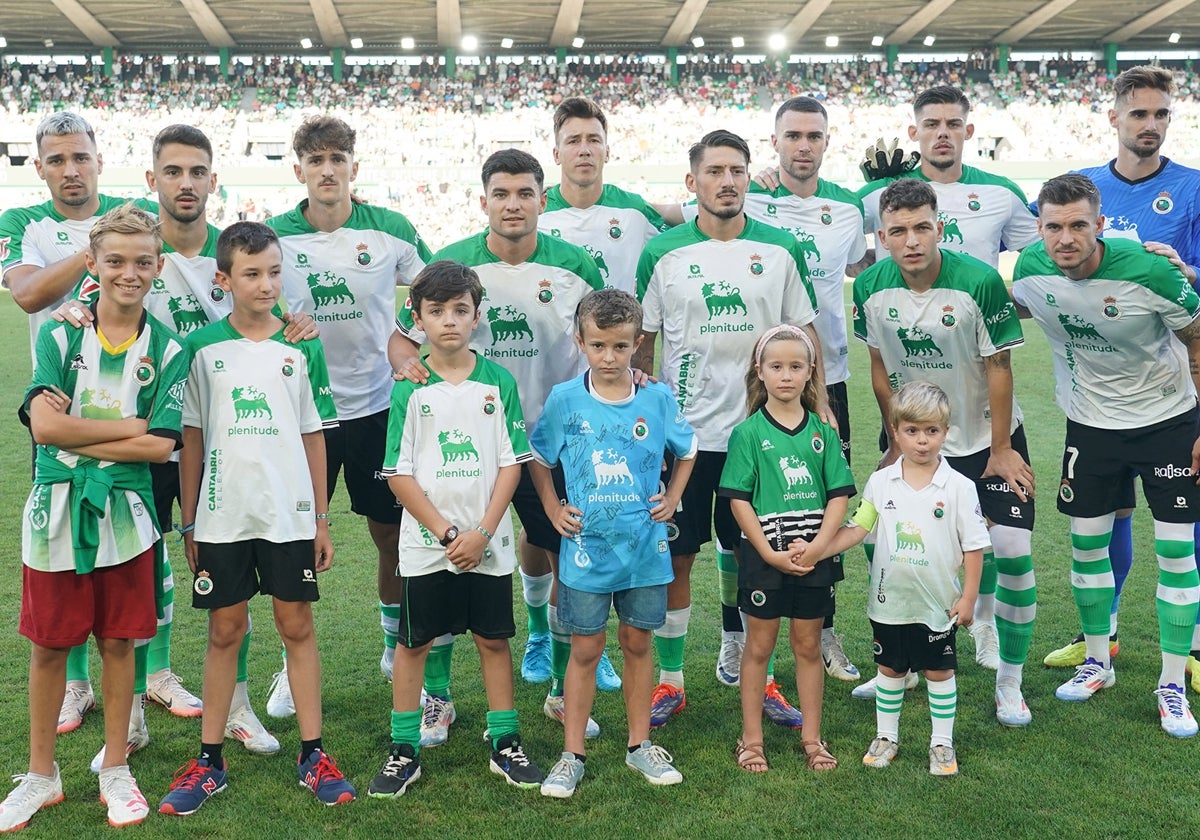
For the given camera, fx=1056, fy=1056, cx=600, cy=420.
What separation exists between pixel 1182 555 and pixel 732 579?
2002mm

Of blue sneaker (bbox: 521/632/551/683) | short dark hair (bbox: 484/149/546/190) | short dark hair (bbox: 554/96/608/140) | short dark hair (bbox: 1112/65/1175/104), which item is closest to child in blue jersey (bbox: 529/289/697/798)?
short dark hair (bbox: 484/149/546/190)

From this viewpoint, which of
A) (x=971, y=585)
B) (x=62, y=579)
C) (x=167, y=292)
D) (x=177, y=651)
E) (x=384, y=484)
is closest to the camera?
(x=62, y=579)

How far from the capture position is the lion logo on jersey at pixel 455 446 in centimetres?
402

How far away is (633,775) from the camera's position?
411 centimetres

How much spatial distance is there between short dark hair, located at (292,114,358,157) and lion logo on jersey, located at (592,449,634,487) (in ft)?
6.03

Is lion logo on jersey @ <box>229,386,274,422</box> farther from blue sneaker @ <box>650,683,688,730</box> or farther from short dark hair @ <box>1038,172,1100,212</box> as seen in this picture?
short dark hair @ <box>1038,172,1100,212</box>

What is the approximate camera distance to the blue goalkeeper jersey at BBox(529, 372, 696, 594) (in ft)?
13.3

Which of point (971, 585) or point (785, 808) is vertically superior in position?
point (971, 585)

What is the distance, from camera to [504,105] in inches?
1581

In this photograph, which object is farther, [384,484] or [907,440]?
[384,484]

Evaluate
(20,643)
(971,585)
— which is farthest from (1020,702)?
(20,643)

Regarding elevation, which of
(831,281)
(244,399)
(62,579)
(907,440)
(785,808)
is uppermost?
(831,281)

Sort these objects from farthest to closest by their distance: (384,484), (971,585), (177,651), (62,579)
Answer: (177,651), (384,484), (971,585), (62,579)

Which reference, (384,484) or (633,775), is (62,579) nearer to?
(384,484)
